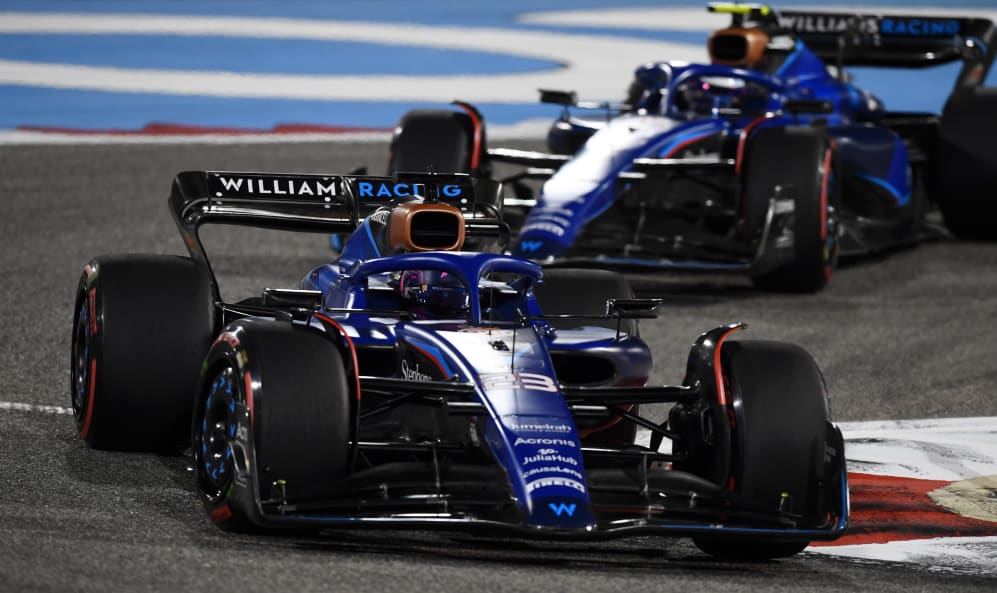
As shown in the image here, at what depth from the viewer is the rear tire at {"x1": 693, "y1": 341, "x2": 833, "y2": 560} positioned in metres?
6.09

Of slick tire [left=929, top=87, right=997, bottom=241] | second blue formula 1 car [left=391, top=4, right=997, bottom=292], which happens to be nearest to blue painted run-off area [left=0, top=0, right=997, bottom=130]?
second blue formula 1 car [left=391, top=4, right=997, bottom=292]

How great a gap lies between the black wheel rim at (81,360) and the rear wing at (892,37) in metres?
8.27

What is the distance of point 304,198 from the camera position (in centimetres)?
814

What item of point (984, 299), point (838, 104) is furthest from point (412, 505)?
point (838, 104)

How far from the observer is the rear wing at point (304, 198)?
7.98m

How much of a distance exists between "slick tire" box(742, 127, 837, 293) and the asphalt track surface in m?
0.33

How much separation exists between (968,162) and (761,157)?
121 inches

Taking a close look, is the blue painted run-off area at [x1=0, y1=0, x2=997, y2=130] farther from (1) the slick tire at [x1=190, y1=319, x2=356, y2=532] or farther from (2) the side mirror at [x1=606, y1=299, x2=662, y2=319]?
(1) the slick tire at [x1=190, y1=319, x2=356, y2=532]

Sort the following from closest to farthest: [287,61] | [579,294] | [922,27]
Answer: [579,294]
[922,27]
[287,61]

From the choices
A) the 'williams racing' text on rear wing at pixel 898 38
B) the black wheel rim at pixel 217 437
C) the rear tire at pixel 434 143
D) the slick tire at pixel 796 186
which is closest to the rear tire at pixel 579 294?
the black wheel rim at pixel 217 437

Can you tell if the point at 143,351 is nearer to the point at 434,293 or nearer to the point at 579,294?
the point at 434,293

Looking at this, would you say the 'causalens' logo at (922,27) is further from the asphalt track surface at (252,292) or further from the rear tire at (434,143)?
the rear tire at (434,143)

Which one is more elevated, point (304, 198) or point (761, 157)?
point (304, 198)

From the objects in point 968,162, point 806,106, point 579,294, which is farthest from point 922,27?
point 579,294
